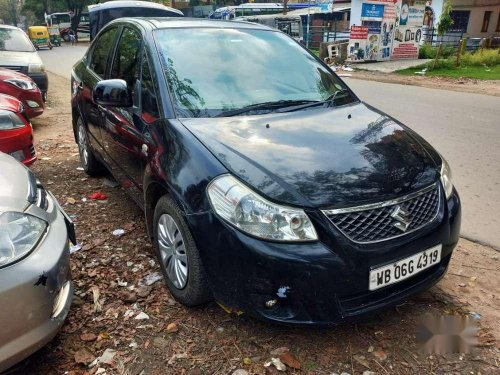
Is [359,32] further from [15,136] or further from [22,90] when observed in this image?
[15,136]

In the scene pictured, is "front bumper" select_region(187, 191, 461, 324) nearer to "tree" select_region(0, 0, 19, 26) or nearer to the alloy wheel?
the alloy wheel

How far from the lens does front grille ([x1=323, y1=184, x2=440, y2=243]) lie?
213 centimetres

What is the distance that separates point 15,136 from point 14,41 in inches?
258

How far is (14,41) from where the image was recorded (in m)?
9.62

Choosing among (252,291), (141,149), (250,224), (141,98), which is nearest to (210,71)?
(141,98)

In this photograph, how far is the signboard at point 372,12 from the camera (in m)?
16.4

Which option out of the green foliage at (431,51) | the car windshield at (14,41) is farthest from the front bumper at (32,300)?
the green foliage at (431,51)

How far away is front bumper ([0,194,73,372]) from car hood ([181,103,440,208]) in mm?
991

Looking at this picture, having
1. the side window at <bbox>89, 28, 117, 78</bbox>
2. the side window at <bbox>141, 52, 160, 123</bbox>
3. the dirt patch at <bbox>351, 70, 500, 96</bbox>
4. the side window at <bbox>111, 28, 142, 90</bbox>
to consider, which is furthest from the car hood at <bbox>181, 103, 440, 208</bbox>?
the dirt patch at <bbox>351, 70, 500, 96</bbox>

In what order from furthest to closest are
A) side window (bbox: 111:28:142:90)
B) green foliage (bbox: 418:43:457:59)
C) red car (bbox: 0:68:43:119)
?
green foliage (bbox: 418:43:457:59) < red car (bbox: 0:68:43:119) < side window (bbox: 111:28:142:90)

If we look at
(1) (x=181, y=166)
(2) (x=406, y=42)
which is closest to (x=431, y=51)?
(2) (x=406, y=42)

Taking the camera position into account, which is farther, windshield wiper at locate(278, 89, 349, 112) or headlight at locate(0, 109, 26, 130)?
headlight at locate(0, 109, 26, 130)

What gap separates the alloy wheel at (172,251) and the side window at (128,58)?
123 centimetres

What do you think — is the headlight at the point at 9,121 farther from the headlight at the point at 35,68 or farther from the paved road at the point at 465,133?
the headlight at the point at 35,68
